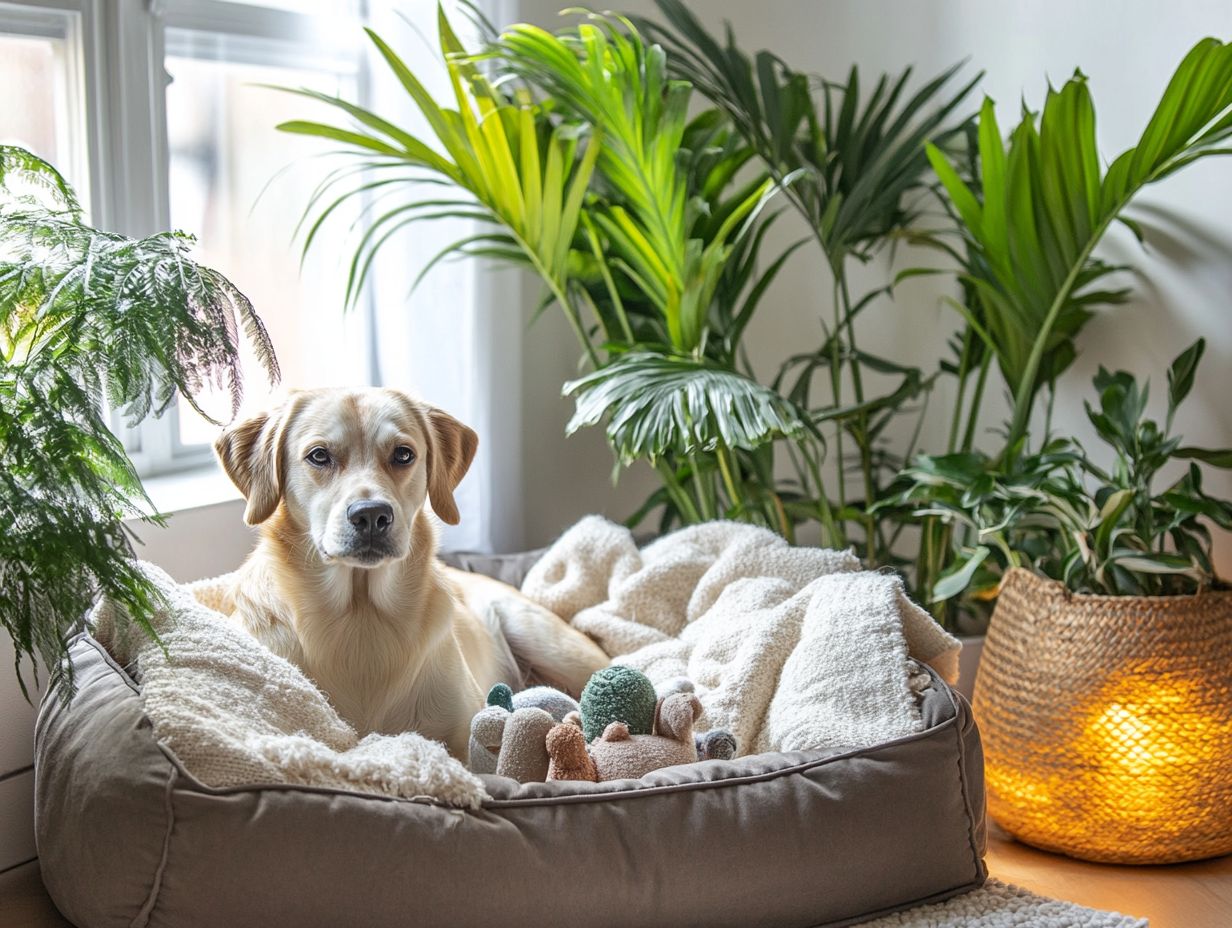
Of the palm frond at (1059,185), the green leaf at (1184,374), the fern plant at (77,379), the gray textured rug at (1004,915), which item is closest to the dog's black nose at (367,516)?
the fern plant at (77,379)

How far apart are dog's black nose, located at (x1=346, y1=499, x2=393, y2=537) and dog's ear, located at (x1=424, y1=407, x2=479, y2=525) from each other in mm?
225

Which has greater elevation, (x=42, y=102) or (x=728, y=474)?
(x=42, y=102)

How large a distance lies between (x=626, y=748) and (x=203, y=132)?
1.75m

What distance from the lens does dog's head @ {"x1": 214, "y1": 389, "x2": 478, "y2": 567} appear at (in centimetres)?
190

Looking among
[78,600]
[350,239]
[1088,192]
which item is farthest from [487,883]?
[350,239]

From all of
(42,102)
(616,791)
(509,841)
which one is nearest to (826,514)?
(616,791)

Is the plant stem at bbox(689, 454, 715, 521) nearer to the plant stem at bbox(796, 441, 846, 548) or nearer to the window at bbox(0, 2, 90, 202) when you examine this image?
the plant stem at bbox(796, 441, 846, 548)

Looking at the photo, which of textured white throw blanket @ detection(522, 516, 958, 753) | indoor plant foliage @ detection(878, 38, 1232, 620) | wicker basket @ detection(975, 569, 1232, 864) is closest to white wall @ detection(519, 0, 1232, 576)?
indoor plant foliage @ detection(878, 38, 1232, 620)

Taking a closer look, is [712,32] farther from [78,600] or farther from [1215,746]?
[78,600]

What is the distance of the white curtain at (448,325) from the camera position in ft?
9.62

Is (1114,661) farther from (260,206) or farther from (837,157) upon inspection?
(260,206)

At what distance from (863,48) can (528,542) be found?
1519 millimetres

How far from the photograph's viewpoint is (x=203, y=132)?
282cm

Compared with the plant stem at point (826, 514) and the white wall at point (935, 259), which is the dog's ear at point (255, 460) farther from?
the white wall at point (935, 259)
